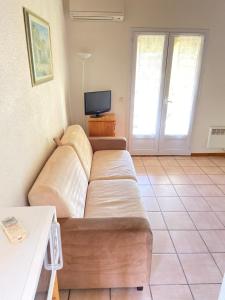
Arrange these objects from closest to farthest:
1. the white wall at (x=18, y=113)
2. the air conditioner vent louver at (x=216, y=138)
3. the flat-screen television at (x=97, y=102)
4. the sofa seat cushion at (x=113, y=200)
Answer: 1. the white wall at (x=18, y=113)
2. the sofa seat cushion at (x=113, y=200)
3. the flat-screen television at (x=97, y=102)
4. the air conditioner vent louver at (x=216, y=138)

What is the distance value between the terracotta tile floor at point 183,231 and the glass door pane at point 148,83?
2.41 ft

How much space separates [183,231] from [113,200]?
2.84ft

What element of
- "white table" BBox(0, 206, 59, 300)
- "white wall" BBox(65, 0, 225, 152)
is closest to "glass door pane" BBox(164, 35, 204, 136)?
"white wall" BBox(65, 0, 225, 152)

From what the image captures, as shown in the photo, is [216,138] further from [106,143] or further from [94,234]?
[94,234]

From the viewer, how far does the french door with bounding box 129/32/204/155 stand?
3648 millimetres

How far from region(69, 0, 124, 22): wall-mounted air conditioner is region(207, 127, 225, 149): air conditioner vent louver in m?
2.50

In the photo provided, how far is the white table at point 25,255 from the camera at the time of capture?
2.19 ft

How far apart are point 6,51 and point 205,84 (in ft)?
11.1

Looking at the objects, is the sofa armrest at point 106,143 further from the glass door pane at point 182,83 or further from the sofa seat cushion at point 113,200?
the glass door pane at point 182,83

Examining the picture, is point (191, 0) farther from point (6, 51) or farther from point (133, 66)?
point (6, 51)

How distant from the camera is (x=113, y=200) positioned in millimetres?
2016

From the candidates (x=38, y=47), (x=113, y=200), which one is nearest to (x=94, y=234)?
(x=113, y=200)

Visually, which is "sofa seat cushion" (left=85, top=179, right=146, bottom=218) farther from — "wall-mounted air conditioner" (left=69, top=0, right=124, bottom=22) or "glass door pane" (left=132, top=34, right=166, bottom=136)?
"wall-mounted air conditioner" (left=69, top=0, right=124, bottom=22)

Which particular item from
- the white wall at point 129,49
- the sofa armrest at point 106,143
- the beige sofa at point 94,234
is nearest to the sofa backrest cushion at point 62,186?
the beige sofa at point 94,234
